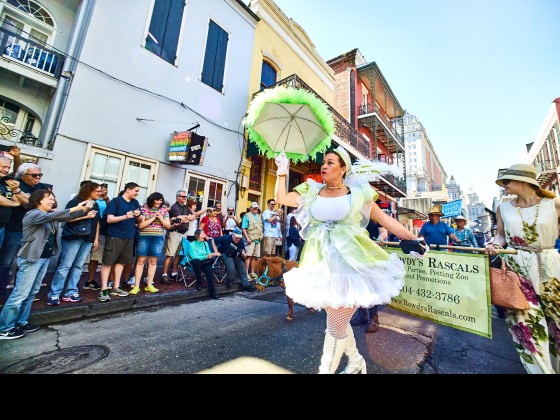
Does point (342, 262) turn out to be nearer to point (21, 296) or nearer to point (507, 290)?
point (507, 290)

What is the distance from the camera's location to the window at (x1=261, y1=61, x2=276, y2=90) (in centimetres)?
1103

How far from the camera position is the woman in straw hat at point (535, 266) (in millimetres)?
2115

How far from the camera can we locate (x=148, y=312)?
13.4ft

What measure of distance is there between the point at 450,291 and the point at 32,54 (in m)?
9.98

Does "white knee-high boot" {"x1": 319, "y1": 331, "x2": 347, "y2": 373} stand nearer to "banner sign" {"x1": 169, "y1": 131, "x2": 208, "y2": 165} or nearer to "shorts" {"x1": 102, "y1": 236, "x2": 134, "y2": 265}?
"shorts" {"x1": 102, "y1": 236, "x2": 134, "y2": 265}

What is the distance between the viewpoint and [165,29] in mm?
7688

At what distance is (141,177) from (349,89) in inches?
560

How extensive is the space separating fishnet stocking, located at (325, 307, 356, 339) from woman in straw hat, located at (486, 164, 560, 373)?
1.64 metres

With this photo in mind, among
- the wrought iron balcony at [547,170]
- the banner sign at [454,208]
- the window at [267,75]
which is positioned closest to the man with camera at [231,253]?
the window at [267,75]

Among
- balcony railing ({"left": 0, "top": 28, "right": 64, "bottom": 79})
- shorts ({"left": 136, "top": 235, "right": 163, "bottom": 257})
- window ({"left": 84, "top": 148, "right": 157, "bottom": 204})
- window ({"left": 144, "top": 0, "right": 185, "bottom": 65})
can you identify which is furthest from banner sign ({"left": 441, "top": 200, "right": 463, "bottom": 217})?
balcony railing ({"left": 0, "top": 28, "right": 64, "bottom": 79})

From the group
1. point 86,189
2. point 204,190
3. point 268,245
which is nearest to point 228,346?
point 86,189

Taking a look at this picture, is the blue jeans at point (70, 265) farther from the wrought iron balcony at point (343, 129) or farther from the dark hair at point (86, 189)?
the wrought iron balcony at point (343, 129)
